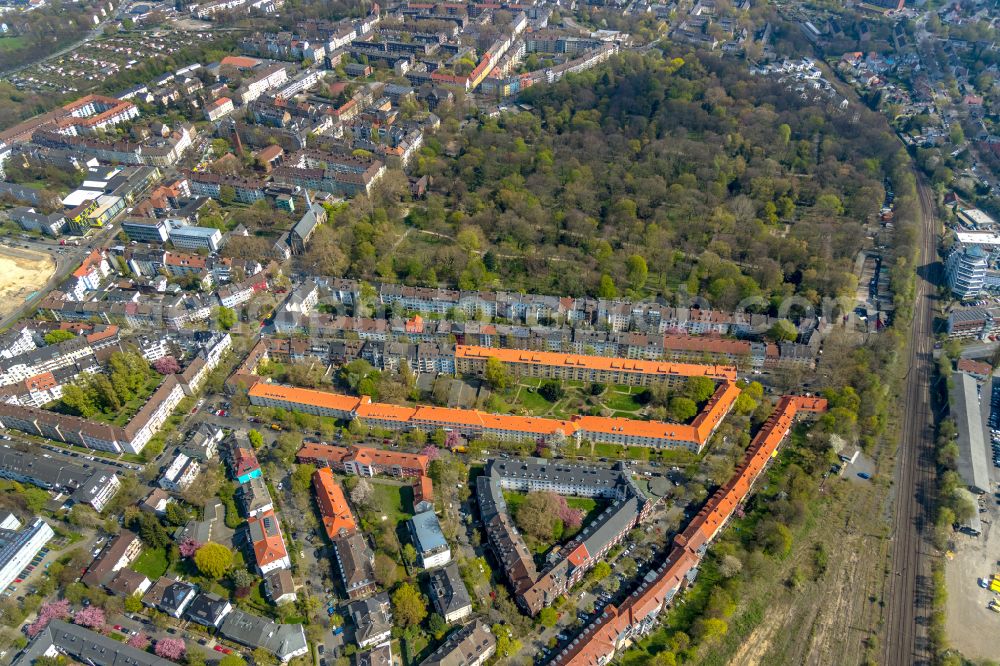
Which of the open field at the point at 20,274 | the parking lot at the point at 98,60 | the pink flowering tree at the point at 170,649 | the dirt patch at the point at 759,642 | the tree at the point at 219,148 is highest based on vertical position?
the parking lot at the point at 98,60

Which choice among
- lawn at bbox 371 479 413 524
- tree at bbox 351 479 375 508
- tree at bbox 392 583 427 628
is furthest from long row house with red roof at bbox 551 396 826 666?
tree at bbox 351 479 375 508

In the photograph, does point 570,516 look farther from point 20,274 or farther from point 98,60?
point 98,60

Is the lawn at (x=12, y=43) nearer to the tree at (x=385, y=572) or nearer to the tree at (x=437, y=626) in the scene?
the tree at (x=385, y=572)

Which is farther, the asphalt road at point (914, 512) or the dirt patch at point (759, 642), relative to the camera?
the asphalt road at point (914, 512)

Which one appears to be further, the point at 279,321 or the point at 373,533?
the point at 279,321

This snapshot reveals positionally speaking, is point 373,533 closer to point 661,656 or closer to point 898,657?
point 661,656

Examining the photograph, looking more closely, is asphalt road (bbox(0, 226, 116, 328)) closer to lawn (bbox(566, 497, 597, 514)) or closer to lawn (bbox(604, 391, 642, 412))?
lawn (bbox(566, 497, 597, 514))

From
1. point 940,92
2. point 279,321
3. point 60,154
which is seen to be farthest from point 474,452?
point 940,92

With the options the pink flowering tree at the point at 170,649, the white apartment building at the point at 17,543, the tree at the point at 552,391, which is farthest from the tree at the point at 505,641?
the white apartment building at the point at 17,543
